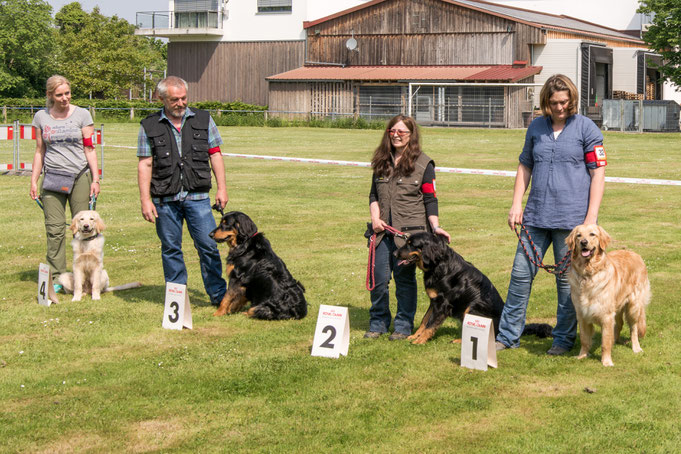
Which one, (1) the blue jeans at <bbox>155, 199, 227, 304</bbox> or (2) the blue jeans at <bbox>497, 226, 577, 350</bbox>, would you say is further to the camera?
(1) the blue jeans at <bbox>155, 199, 227, 304</bbox>

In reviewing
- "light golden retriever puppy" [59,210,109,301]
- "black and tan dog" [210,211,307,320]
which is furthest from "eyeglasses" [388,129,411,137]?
"light golden retriever puppy" [59,210,109,301]

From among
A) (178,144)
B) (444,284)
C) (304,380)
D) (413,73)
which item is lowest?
(304,380)

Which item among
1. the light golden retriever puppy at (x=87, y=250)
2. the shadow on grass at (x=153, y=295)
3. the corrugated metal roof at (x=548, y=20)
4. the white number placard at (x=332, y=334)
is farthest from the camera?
the corrugated metal roof at (x=548, y=20)

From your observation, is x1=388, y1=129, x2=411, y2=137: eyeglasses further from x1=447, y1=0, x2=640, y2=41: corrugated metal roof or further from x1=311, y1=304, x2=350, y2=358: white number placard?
x1=447, y1=0, x2=640, y2=41: corrugated metal roof

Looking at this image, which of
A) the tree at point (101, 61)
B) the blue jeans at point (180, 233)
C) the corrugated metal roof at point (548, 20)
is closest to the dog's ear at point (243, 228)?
the blue jeans at point (180, 233)

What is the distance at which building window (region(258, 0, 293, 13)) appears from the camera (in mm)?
54031

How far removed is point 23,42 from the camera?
67688mm

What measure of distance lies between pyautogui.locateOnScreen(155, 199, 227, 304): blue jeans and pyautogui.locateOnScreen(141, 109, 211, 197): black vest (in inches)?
6.8

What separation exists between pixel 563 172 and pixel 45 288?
16.6ft

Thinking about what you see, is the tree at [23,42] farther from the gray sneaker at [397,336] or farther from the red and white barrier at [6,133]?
the gray sneaker at [397,336]

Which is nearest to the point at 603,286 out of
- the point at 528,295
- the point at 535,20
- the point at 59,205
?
the point at 528,295

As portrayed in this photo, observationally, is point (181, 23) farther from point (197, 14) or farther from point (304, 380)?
A: point (304, 380)

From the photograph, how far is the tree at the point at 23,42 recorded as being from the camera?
66.0 m

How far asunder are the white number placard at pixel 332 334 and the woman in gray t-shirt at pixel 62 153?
132 inches
